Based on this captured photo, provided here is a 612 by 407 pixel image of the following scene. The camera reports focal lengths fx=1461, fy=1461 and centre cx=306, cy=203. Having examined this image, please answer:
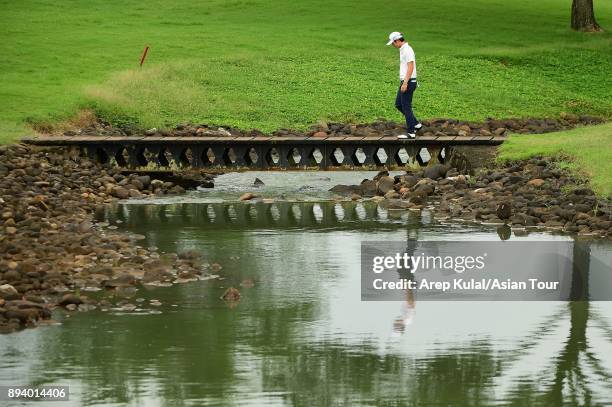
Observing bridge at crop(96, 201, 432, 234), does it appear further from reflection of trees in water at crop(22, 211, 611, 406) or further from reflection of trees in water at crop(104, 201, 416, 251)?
reflection of trees in water at crop(22, 211, 611, 406)

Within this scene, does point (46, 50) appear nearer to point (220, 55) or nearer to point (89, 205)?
point (220, 55)

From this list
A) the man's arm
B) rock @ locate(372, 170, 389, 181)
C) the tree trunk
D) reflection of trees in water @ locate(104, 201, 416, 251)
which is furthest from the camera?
the tree trunk

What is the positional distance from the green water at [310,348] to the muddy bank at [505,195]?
7.99 feet

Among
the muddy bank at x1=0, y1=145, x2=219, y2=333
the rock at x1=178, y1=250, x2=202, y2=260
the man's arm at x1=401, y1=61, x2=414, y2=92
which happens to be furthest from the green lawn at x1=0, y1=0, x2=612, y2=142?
the rock at x1=178, y1=250, x2=202, y2=260

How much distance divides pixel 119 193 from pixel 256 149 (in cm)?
380

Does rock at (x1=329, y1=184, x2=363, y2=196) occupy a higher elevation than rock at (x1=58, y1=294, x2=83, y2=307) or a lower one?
lower

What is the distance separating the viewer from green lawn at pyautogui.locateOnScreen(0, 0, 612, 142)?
122 ft

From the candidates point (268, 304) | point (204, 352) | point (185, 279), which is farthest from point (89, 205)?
point (204, 352)

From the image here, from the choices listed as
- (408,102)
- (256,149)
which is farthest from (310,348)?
(256,149)

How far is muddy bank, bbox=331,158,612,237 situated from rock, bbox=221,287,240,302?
6965mm

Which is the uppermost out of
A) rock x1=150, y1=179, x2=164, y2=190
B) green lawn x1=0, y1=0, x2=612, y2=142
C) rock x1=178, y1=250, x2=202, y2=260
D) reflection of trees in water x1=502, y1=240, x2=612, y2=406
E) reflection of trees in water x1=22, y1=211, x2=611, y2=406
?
green lawn x1=0, y1=0, x2=612, y2=142

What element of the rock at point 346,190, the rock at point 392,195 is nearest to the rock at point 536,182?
the rock at point 392,195

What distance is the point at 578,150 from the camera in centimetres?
2898

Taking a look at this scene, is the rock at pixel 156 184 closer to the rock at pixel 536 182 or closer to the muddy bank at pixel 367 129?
the muddy bank at pixel 367 129
